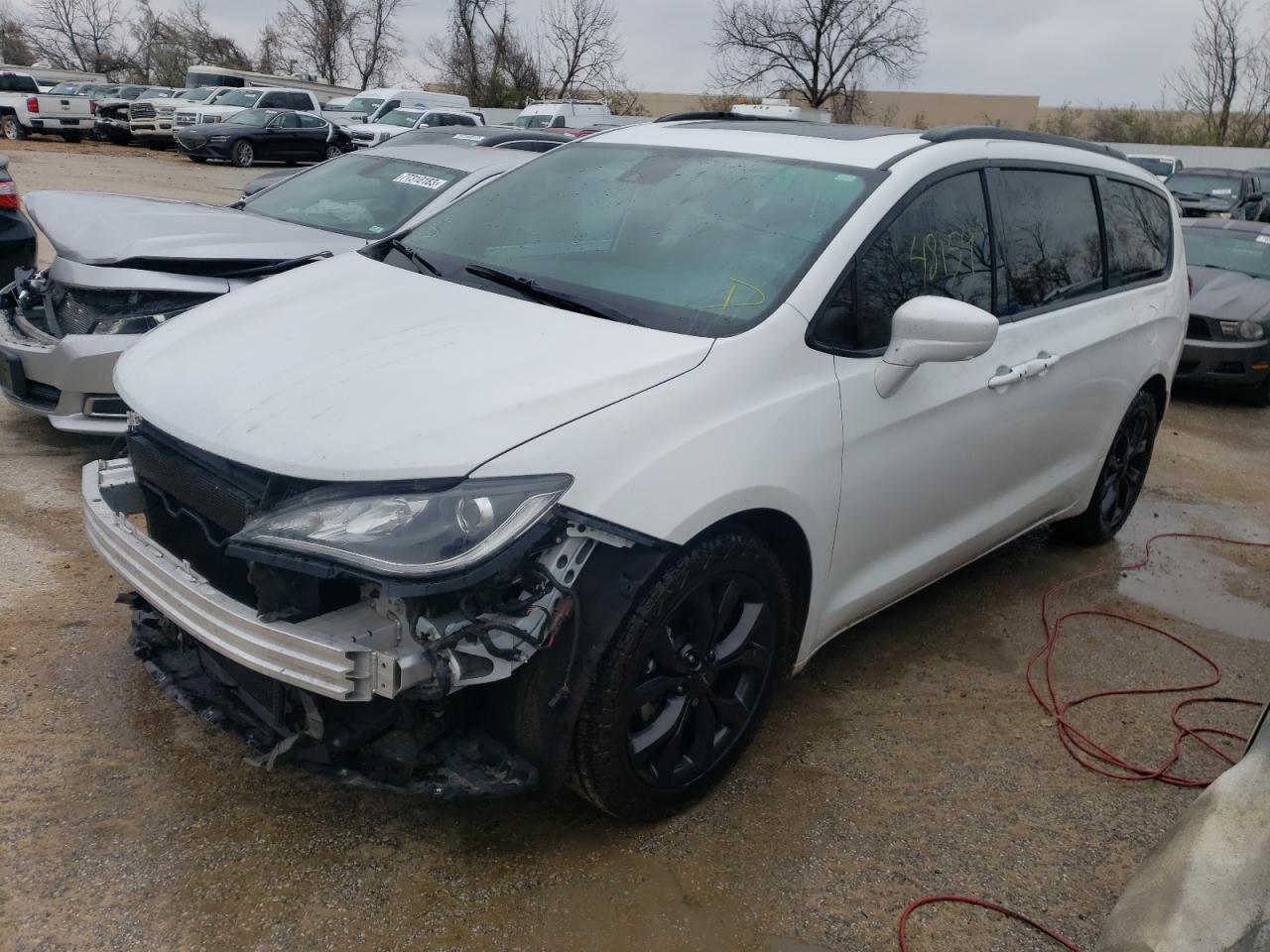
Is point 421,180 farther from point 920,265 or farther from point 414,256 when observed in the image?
point 920,265

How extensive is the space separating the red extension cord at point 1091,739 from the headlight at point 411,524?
1.40 m

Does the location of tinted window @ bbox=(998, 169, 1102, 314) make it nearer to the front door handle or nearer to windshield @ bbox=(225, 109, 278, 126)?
the front door handle

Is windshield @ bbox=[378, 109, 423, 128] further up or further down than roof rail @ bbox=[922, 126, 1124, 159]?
further up

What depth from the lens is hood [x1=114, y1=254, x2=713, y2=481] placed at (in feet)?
7.80

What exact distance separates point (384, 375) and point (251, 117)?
984 inches

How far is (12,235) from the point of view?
6.31 m

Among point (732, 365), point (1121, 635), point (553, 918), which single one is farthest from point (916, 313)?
point (1121, 635)

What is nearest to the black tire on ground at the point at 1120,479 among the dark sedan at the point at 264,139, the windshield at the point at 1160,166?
the dark sedan at the point at 264,139

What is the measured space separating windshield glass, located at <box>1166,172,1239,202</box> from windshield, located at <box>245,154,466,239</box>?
16435 millimetres

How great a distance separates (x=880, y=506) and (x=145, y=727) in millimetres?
2251

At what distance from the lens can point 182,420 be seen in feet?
8.63

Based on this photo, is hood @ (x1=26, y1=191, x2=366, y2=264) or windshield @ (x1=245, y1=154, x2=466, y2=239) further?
windshield @ (x1=245, y1=154, x2=466, y2=239)

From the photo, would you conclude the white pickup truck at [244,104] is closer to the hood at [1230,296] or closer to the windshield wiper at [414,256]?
the hood at [1230,296]

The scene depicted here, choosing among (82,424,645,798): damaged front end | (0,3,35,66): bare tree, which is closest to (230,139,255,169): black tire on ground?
(82,424,645,798): damaged front end
